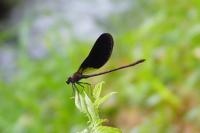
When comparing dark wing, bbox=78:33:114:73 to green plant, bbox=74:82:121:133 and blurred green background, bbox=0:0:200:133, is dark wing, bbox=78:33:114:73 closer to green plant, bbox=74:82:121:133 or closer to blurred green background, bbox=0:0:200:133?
green plant, bbox=74:82:121:133

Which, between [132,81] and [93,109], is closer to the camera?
[93,109]

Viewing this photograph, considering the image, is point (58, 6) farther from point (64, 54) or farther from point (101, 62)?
point (101, 62)

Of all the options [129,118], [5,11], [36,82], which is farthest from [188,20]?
[5,11]

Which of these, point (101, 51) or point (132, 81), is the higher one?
point (132, 81)

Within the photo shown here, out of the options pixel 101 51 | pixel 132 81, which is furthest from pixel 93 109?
pixel 132 81

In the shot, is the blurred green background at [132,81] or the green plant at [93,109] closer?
the green plant at [93,109]

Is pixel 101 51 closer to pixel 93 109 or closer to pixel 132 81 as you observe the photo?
pixel 93 109

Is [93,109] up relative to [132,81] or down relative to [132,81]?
down

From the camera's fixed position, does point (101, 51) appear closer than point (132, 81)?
Yes

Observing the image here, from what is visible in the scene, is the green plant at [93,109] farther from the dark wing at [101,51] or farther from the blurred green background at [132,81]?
the blurred green background at [132,81]

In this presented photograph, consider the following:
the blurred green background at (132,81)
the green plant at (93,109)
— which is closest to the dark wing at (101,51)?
the green plant at (93,109)

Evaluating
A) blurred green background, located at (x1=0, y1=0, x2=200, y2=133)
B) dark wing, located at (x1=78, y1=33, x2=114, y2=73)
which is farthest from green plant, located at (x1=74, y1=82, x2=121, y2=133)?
blurred green background, located at (x1=0, y1=0, x2=200, y2=133)

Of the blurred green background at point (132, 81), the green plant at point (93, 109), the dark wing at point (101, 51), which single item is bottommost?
the green plant at point (93, 109)

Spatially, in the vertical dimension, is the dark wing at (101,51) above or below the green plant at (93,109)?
above
